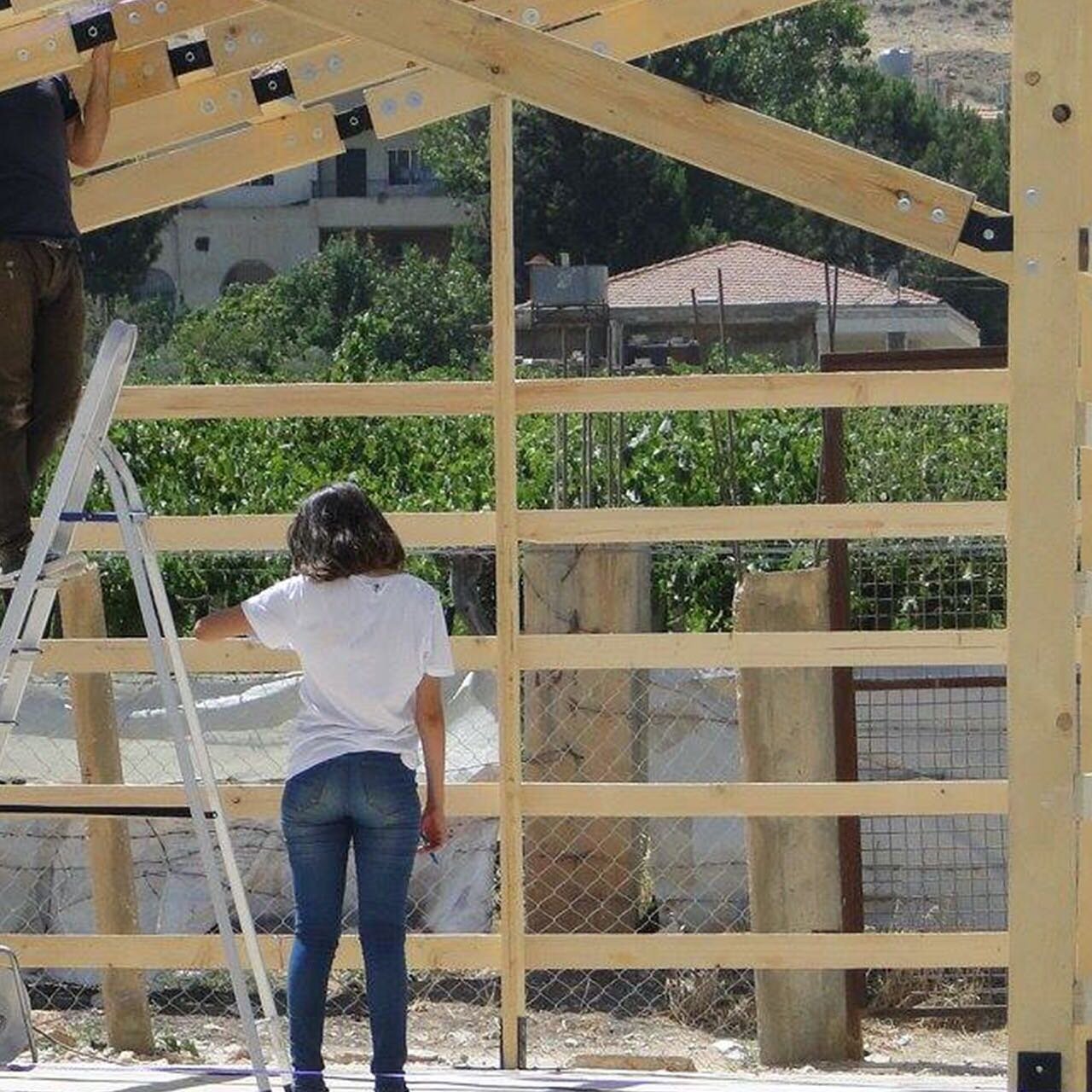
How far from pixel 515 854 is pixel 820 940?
90 cm

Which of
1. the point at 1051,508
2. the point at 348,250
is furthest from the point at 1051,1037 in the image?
the point at 348,250

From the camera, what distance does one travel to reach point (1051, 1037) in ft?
13.2

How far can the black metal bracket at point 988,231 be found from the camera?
154 inches

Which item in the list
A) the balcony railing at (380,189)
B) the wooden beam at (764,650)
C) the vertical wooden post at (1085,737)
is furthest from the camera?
the balcony railing at (380,189)

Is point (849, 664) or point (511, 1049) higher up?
point (849, 664)

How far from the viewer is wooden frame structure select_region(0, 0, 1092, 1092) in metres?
3.93

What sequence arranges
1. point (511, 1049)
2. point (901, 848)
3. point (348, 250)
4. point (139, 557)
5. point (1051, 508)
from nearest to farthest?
point (1051, 508), point (139, 557), point (511, 1049), point (901, 848), point (348, 250)

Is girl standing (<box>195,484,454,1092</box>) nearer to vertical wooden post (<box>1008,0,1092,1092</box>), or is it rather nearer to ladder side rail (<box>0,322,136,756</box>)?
ladder side rail (<box>0,322,136,756</box>)

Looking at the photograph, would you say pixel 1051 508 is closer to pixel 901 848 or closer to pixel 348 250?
pixel 901 848

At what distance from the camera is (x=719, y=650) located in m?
5.96

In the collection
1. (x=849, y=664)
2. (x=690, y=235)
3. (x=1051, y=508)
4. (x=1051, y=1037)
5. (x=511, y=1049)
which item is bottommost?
(x=511, y=1049)

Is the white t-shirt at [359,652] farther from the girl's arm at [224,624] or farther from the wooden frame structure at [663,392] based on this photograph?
the wooden frame structure at [663,392]

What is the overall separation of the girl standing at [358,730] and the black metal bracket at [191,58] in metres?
1.20

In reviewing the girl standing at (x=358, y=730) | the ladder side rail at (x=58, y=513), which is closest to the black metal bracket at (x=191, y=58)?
the ladder side rail at (x=58, y=513)
